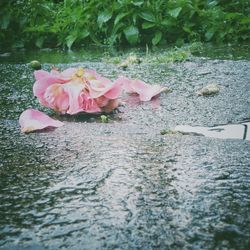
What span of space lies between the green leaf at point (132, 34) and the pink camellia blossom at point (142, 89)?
318cm

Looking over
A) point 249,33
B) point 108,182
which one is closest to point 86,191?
point 108,182

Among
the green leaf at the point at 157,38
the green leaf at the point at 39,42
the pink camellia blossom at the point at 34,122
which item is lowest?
the pink camellia blossom at the point at 34,122

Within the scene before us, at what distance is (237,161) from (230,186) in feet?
0.62

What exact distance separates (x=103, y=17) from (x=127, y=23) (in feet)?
1.03

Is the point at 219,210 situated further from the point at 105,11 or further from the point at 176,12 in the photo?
the point at 105,11

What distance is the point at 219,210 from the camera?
0.86 metres

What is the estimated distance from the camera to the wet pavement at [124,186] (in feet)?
2.52

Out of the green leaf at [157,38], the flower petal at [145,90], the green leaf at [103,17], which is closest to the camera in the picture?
the flower petal at [145,90]

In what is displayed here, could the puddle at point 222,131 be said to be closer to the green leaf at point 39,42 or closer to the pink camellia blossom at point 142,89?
the pink camellia blossom at point 142,89

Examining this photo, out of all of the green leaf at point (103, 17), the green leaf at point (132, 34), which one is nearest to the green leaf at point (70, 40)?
the green leaf at point (103, 17)

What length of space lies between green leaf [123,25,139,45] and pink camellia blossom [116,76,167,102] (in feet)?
10.4

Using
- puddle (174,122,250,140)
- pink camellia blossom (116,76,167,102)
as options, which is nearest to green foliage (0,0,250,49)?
pink camellia blossom (116,76,167,102)

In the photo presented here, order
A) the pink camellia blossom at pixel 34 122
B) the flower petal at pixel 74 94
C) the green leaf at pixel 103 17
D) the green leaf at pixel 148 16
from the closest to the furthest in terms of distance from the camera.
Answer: the pink camellia blossom at pixel 34 122, the flower petal at pixel 74 94, the green leaf at pixel 148 16, the green leaf at pixel 103 17

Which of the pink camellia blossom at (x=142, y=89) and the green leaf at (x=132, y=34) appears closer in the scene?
the pink camellia blossom at (x=142, y=89)
